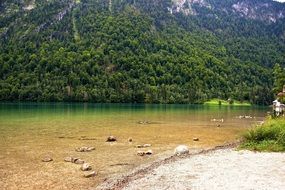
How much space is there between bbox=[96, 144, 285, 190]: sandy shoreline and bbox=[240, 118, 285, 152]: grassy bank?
2.30 metres

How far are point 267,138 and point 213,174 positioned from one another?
13586mm

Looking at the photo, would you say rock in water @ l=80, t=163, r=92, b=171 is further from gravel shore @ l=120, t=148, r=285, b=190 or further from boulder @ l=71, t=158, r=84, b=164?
gravel shore @ l=120, t=148, r=285, b=190

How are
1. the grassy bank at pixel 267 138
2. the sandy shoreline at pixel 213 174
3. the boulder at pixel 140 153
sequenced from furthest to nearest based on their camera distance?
the boulder at pixel 140 153 → the grassy bank at pixel 267 138 → the sandy shoreline at pixel 213 174

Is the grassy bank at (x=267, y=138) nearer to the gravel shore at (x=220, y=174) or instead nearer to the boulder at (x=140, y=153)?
the gravel shore at (x=220, y=174)

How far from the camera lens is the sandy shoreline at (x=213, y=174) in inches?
904

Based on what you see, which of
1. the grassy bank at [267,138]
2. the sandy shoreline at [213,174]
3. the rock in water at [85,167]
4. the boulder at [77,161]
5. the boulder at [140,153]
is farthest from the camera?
the boulder at [140,153]

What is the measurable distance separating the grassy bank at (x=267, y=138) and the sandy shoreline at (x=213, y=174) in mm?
2301

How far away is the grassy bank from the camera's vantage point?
3538 cm

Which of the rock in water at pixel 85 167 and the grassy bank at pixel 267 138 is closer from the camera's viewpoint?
the rock in water at pixel 85 167

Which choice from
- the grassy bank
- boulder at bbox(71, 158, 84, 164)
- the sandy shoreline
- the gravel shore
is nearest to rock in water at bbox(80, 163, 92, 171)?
boulder at bbox(71, 158, 84, 164)

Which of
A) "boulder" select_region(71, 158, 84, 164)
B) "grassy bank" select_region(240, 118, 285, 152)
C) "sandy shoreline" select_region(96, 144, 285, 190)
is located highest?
"grassy bank" select_region(240, 118, 285, 152)

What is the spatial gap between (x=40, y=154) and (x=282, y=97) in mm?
57791

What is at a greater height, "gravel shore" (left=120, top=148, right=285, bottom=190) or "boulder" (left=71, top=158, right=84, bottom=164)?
"gravel shore" (left=120, top=148, right=285, bottom=190)

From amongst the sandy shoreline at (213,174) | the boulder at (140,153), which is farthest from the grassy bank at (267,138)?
the boulder at (140,153)
